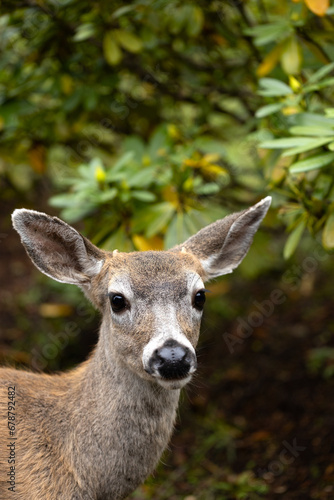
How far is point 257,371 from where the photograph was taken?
292 inches

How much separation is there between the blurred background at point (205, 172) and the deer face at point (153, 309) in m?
1.08

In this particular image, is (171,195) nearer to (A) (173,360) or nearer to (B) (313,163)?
(B) (313,163)

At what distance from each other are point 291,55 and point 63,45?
86.9 inches

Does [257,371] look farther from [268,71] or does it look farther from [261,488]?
[268,71]

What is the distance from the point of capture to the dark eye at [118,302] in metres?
3.76

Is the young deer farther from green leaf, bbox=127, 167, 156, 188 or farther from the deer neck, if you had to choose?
green leaf, bbox=127, 167, 156, 188

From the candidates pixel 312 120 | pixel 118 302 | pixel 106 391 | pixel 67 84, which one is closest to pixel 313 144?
pixel 312 120

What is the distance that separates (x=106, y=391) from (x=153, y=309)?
2.44ft

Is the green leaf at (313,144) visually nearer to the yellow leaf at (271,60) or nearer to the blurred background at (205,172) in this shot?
the blurred background at (205,172)

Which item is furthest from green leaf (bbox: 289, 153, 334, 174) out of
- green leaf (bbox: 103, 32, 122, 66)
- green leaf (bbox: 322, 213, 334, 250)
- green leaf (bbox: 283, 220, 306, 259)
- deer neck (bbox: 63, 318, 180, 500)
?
green leaf (bbox: 103, 32, 122, 66)

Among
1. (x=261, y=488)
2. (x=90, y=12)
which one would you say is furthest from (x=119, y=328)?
(x=90, y=12)

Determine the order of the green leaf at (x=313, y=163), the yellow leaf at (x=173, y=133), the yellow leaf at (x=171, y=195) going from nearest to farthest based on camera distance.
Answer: the green leaf at (x=313, y=163) → the yellow leaf at (x=171, y=195) → the yellow leaf at (x=173, y=133)

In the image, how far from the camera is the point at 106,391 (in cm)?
397

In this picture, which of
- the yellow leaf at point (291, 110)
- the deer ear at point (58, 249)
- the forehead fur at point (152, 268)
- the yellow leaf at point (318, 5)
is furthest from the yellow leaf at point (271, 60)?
the deer ear at point (58, 249)
